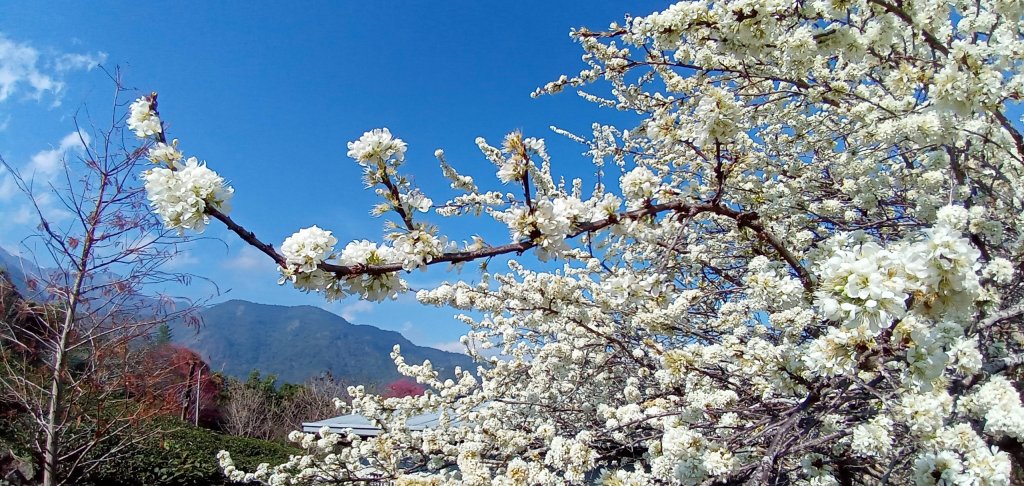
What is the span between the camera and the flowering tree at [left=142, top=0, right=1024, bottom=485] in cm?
168

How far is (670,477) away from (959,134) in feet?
8.31

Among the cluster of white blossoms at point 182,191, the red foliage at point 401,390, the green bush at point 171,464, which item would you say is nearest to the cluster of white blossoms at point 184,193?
the cluster of white blossoms at point 182,191

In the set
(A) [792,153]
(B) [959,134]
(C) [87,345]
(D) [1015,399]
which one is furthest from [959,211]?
(C) [87,345]

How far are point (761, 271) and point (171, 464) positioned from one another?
11.2m

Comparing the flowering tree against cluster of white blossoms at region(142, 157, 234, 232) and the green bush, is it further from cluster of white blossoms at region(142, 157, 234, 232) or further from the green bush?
the green bush

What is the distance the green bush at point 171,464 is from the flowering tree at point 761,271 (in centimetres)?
611

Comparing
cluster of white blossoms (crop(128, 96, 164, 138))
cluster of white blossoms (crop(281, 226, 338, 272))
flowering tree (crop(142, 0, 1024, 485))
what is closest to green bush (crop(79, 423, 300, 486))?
flowering tree (crop(142, 0, 1024, 485))

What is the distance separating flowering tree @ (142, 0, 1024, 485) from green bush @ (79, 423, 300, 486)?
6.11 meters

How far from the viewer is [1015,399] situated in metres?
2.03

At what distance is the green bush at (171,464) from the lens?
9.01 m

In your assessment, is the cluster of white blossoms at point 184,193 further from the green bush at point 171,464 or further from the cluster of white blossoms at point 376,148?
the green bush at point 171,464

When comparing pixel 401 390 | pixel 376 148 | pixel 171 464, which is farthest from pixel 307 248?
pixel 401 390

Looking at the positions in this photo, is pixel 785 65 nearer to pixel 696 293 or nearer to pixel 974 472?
pixel 696 293

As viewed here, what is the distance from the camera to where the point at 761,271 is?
286cm
